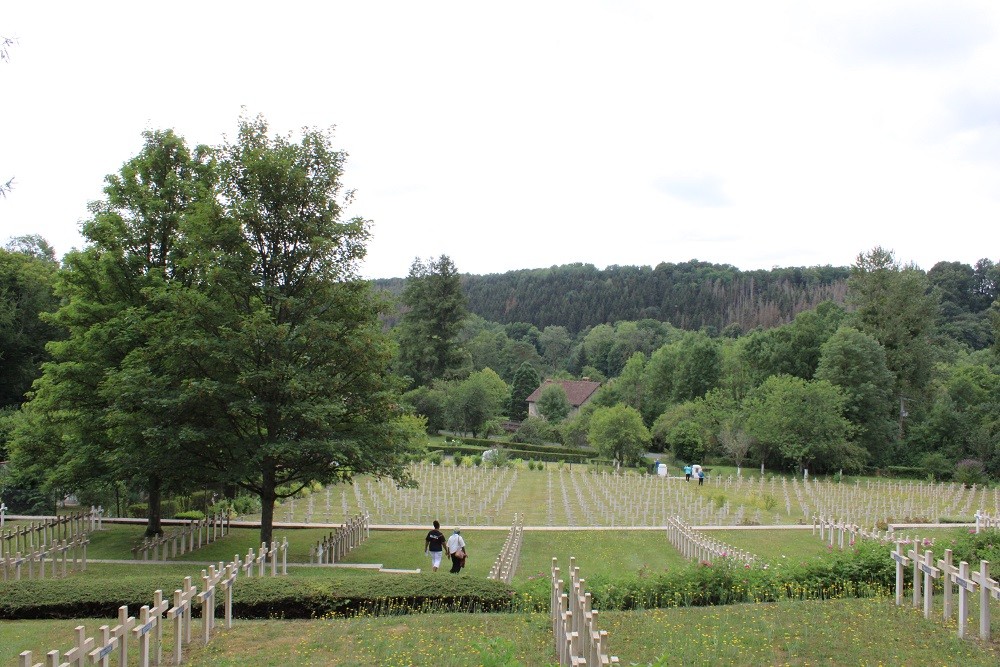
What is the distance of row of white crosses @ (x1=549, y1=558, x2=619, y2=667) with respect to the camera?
6695 millimetres

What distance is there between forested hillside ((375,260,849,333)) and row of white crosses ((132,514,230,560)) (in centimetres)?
11997

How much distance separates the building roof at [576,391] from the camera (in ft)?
279

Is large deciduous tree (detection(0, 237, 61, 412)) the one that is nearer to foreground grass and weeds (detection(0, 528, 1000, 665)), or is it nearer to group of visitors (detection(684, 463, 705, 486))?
foreground grass and weeds (detection(0, 528, 1000, 665))

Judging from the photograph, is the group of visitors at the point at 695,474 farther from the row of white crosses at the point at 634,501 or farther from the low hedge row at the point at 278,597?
the low hedge row at the point at 278,597

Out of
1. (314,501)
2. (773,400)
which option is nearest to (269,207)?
(314,501)

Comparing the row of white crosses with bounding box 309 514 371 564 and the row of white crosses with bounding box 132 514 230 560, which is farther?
the row of white crosses with bounding box 132 514 230 560

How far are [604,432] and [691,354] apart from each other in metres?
20.6

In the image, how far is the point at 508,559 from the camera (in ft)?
52.9

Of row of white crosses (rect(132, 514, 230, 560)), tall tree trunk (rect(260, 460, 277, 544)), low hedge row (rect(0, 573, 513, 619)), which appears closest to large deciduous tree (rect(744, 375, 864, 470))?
row of white crosses (rect(132, 514, 230, 560))

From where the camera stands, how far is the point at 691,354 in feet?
214

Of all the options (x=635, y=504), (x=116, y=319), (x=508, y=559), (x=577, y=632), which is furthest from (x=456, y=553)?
(x=635, y=504)

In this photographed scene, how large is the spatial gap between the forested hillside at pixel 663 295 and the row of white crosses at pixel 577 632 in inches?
5026

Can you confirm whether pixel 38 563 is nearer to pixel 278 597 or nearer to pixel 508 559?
pixel 278 597

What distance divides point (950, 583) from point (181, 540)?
16.8 metres
